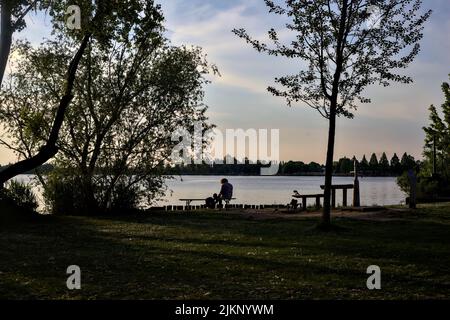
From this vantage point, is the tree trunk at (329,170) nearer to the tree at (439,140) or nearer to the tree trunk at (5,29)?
the tree trunk at (5,29)

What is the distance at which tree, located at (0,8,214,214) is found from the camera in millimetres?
27375

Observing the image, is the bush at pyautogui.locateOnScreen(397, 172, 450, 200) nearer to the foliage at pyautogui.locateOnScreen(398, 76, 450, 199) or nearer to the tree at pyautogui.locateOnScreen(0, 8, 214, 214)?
the foliage at pyautogui.locateOnScreen(398, 76, 450, 199)

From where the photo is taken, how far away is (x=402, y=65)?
1873 cm

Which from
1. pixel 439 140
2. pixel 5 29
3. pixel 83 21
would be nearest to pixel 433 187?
pixel 439 140

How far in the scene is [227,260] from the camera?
11.9m

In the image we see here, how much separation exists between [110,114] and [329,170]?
537 inches

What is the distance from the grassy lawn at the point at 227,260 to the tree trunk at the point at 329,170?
0.69m

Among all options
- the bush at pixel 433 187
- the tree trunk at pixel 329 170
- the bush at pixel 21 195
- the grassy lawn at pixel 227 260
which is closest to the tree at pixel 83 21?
the grassy lawn at pixel 227 260

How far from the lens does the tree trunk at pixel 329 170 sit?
17953 mm

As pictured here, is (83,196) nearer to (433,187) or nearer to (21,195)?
(21,195)

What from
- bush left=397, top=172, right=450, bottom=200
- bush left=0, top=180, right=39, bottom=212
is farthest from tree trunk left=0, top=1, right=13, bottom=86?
bush left=397, top=172, right=450, bottom=200

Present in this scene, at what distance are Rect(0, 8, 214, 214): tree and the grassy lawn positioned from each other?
7797mm

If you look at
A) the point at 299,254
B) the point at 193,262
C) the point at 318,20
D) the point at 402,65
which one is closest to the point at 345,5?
the point at 318,20

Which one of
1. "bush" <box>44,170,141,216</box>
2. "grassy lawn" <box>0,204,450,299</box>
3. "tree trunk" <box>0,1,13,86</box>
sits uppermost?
"tree trunk" <box>0,1,13,86</box>
